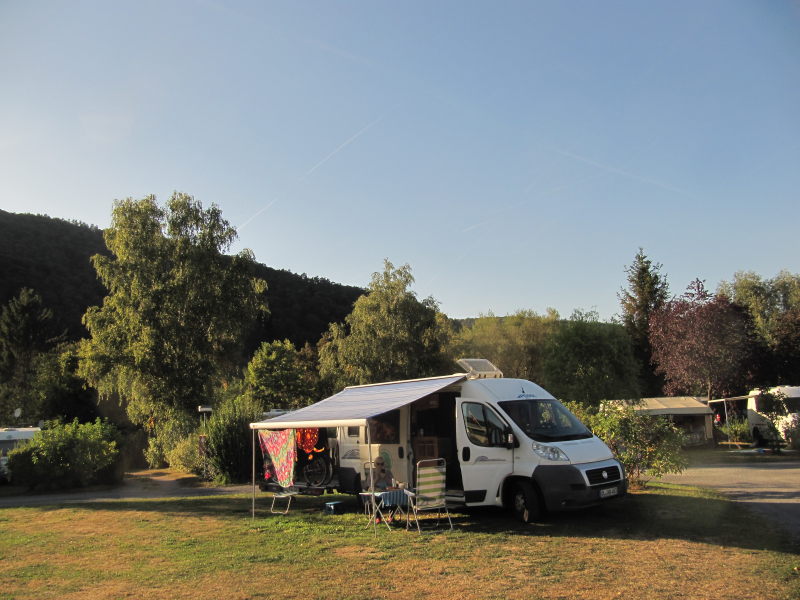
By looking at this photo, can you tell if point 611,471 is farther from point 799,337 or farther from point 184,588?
point 799,337

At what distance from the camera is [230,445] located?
19188mm

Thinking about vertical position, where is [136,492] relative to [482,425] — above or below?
below

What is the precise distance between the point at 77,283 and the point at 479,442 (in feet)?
180

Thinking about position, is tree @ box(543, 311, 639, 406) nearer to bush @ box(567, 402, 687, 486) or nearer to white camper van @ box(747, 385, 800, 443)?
white camper van @ box(747, 385, 800, 443)

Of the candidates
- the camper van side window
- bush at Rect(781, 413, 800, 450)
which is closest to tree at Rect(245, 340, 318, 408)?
bush at Rect(781, 413, 800, 450)

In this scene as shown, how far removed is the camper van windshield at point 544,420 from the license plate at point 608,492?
0.92 m

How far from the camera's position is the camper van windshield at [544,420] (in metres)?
9.94

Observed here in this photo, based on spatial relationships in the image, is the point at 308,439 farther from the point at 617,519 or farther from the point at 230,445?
the point at 230,445

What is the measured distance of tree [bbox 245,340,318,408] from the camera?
4266cm

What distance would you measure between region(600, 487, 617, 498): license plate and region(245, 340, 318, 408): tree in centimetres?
3389

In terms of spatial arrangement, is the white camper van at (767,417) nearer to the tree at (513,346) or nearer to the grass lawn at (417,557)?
the grass lawn at (417,557)

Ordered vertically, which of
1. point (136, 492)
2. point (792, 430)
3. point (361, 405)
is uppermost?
point (361, 405)

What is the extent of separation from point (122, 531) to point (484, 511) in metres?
6.12

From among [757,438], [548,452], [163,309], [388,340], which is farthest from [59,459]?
[757,438]
